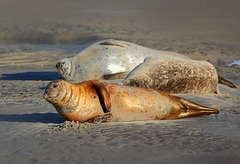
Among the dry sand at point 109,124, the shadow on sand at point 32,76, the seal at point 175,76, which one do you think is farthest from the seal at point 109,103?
the shadow on sand at point 32,76

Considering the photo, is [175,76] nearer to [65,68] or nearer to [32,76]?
[65,68]

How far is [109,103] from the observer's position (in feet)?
12.2

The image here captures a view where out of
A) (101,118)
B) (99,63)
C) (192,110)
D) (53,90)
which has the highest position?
(53,90)

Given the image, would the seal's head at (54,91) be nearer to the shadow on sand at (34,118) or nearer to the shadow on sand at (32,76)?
the shadow on sand at (34,118)

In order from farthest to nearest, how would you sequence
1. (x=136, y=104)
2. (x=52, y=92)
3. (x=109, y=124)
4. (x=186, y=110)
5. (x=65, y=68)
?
(x=65, y=68) → (x=186, y=110) → (x=136, y=104) → (x=109, y=124) → (x=52, y=92)

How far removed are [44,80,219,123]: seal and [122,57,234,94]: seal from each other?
136cm

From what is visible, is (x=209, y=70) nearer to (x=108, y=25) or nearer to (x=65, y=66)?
(x=65, y=66)

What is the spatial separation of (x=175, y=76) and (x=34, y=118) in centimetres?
264

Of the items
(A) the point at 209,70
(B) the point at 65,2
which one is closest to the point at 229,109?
(A) the point at 209,70

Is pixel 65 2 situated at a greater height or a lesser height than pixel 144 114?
greater

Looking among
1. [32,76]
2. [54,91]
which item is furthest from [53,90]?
[32,76]

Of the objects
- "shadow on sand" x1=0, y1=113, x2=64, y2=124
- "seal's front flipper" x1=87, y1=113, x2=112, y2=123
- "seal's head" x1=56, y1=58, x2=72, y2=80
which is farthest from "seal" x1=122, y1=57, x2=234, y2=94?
"seal's front flipper" x1=87, y1=113, x2=112, y2=123

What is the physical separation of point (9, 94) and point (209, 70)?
3278mm

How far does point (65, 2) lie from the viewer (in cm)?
3148
